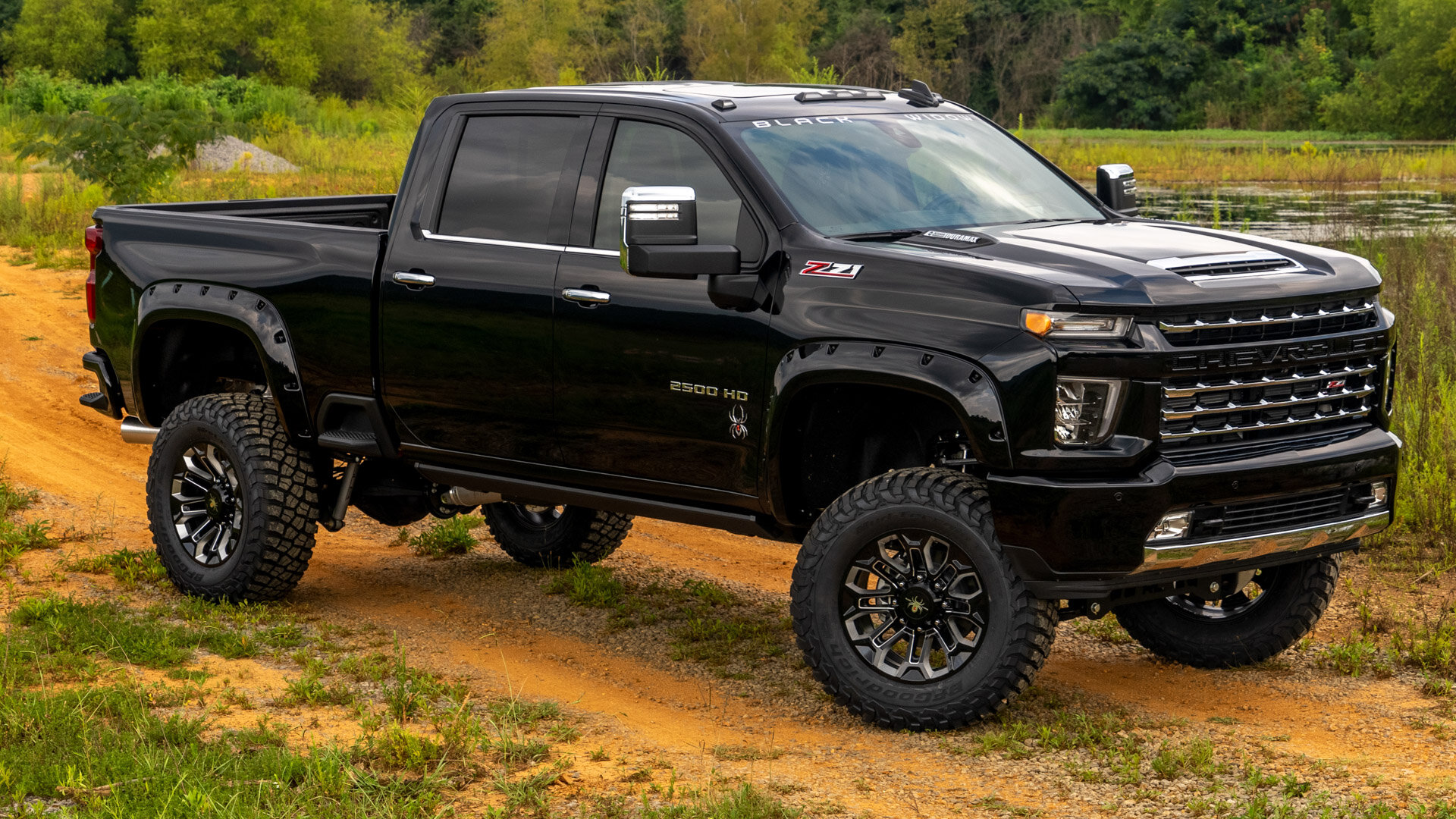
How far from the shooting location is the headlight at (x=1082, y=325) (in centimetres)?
475

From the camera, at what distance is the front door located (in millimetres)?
5500

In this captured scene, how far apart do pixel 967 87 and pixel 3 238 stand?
46723 millimetres

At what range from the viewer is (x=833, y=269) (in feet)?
17.3

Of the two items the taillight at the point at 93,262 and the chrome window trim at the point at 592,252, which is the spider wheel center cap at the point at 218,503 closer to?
the taillight at the point at 93,262

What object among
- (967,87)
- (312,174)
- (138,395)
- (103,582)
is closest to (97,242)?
(138,395)

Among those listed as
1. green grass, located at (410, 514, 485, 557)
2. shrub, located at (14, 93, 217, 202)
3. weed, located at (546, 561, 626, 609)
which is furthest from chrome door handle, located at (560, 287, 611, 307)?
shrub, located at (14, 93, 217, 202)

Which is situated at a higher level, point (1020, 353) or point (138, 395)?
point (1020, 353)

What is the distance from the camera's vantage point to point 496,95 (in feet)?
21.0

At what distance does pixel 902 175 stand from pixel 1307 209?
1705 centimetres

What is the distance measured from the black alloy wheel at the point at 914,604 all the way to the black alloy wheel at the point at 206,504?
312 centimetres

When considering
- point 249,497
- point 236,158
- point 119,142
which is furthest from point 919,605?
point 236,158

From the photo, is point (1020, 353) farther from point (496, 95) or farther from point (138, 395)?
point (138, 395)

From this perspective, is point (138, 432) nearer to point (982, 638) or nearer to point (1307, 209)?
point (982, 638)

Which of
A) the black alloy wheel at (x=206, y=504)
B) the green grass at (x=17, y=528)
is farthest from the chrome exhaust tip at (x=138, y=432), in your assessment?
the green grass at (x=17, y=528)
